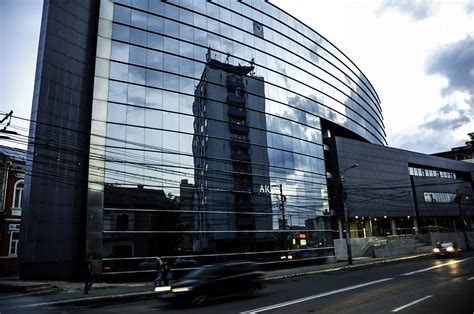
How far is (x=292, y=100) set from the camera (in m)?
38.2

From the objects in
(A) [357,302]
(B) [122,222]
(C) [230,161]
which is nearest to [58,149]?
(B) [122,222]

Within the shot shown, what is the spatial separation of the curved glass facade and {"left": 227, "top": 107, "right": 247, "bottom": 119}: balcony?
0.14 meters

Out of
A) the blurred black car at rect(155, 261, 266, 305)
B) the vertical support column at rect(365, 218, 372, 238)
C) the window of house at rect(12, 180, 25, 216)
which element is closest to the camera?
the blurred black car at rect(155, 261, 266, 305)

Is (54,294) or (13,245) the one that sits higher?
(13,245)

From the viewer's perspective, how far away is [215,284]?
12.4 meters

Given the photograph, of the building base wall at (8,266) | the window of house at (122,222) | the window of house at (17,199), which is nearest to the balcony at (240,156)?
the window of house at (122,222)

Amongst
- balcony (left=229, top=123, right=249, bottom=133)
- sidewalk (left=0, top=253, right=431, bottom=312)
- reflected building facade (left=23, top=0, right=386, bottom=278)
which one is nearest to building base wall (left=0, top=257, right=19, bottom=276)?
reflected building facade (left=23, top=0, right=386, bottom=278)

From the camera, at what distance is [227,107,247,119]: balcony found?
32.3 m

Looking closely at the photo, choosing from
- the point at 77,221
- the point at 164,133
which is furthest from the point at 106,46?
the point at 77,221

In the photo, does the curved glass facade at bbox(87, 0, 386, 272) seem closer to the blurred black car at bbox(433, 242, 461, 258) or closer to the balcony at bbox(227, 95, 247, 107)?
the balcony at bbox(227, 95, 247, 107)

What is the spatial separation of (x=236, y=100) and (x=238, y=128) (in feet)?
9.76

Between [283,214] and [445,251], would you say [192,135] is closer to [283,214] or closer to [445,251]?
[283,214]

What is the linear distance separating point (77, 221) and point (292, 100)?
25452 mm

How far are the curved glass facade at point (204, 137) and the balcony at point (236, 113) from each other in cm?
14
